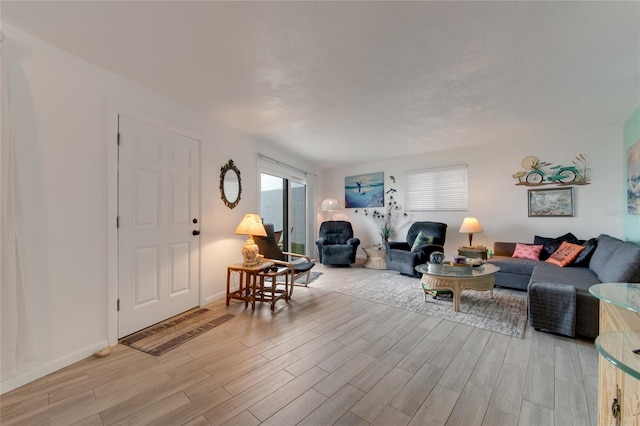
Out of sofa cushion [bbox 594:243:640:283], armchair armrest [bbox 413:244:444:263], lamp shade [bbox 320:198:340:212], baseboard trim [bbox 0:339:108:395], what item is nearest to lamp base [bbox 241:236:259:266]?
baseboard trim [bbox 0:339:108:395]

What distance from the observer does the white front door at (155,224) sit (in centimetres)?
238

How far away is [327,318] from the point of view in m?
2.78

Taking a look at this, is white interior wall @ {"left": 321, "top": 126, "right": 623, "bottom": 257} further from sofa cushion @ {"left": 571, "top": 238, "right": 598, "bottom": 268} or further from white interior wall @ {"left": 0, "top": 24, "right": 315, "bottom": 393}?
white interior wall @ {"left": 0, "top": 24, "right": 315, "bottom": 393}

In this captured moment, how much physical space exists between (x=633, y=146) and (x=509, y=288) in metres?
2.28

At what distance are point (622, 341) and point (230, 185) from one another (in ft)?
11.8

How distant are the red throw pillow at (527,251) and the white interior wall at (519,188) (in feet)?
1.31

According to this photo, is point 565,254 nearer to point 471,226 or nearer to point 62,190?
point 471,226

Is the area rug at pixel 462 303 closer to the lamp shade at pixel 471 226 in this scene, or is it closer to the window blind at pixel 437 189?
the lamp shade at pixel 471 226

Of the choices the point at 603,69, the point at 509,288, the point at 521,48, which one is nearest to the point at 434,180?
the point at 509,288

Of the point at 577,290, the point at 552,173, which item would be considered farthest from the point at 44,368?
the point at 552,173

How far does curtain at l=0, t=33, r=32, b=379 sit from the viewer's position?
1.60 meters

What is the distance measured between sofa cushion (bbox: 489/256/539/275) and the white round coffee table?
859 millimetres

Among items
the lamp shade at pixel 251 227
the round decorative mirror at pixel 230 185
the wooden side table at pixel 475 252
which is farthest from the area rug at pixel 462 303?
the round decorative mirror at pixel 230 185

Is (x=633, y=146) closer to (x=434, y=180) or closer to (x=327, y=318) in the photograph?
(x=434, y=180)
